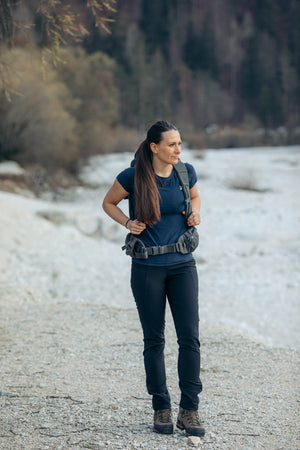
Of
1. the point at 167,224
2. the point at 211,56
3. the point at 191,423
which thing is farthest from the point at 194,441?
the point at 211,56

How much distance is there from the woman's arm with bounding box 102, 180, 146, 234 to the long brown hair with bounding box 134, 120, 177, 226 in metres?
0.05

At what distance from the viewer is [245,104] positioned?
2628 inches

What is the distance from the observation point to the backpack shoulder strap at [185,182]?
3.63 meters

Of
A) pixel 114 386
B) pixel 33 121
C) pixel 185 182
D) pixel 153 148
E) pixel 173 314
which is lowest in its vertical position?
pixel 114 386

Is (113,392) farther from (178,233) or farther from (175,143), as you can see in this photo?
(175,143)

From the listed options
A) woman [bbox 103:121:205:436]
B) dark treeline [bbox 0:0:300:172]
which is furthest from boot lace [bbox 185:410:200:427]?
dark treeline [bbox 0:0:300:172]

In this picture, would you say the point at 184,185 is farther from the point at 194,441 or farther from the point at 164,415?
the point at 194,441

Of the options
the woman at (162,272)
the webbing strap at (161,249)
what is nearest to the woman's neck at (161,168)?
the woman at (162,272)

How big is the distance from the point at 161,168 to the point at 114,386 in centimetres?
213

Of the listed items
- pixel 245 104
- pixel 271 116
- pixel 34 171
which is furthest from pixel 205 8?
pixel 34 171

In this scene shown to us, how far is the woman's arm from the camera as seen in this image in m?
3.54

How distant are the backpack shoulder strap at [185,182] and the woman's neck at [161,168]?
0.20 feet

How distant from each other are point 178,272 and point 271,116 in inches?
2151

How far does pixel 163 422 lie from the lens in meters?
3.65
